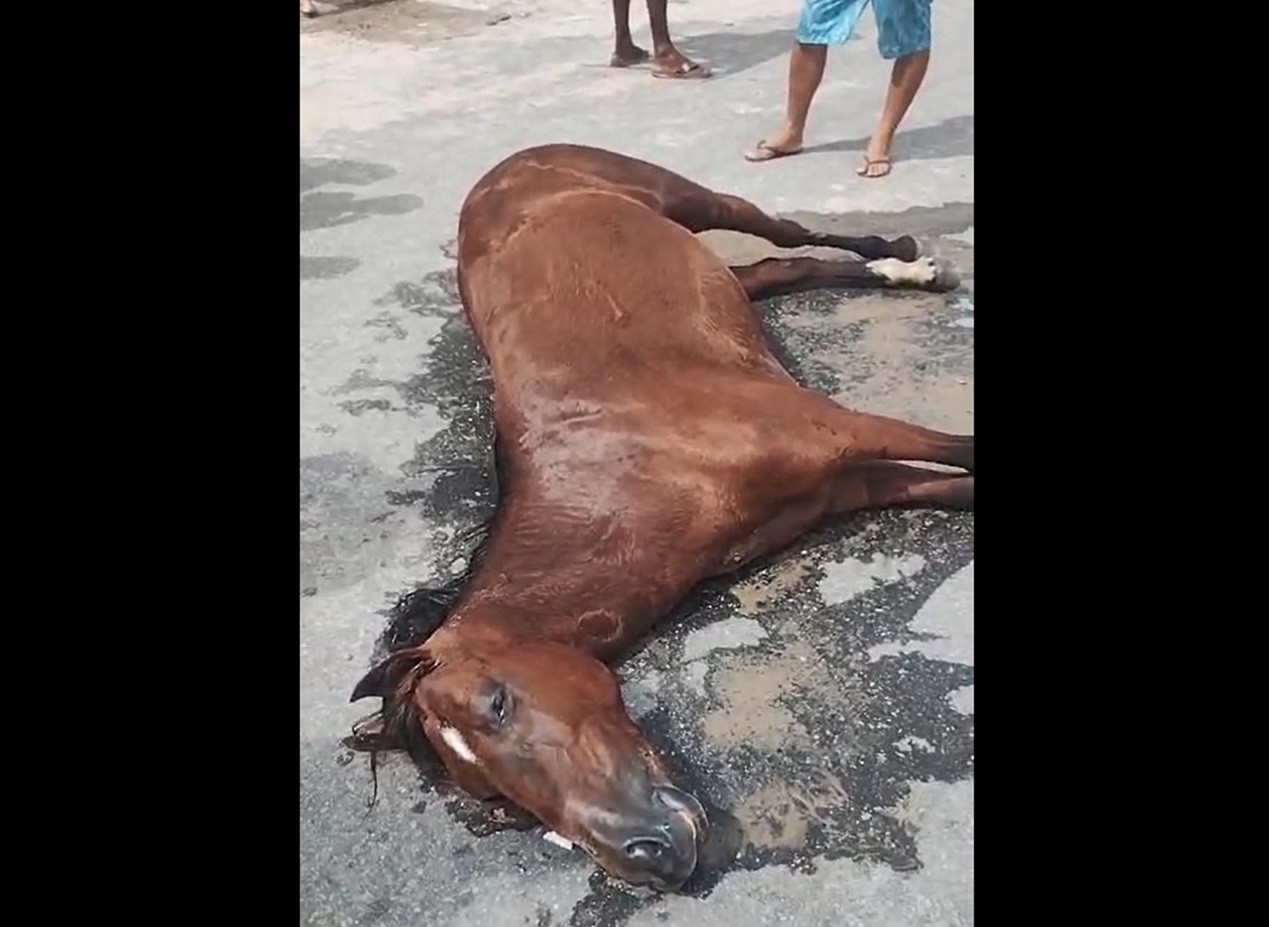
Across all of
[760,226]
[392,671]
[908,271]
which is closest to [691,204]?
[760,226]

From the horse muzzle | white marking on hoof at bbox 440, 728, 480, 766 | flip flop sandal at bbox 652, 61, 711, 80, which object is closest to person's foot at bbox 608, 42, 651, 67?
flip flop sandal at bbox 652, 61, 711, 80

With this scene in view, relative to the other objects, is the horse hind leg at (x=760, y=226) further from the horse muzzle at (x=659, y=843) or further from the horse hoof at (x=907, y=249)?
the horse muzzle at (x=659, y=843)

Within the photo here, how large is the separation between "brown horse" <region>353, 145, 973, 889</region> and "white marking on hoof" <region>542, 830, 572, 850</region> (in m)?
0.05

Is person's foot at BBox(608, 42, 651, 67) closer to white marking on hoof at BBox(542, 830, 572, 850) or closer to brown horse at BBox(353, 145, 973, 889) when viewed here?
brown horse at BBox(353, 145, 973, 889)

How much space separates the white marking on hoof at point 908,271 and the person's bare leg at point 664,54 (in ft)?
7.72

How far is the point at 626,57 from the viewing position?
6.14 metres

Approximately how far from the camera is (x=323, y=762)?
237 cm

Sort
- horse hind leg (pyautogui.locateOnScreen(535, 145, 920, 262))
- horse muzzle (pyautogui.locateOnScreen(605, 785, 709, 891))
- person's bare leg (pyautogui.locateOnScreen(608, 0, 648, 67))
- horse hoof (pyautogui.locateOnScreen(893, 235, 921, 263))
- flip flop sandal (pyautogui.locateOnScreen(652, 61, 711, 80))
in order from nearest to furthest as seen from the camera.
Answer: horse muzzle (pyautogui.locateOnScreen(605, 785, 709, 891)) < horse hind leg (pyautogui.locateOnScreen(535, 145, 920, 262)) < horse hoof (pyautogui.locateOnScreen(893, 235, 921, 263)) < flip flop sandal (pyautogui.locateOnScreen(652, 61, 711, 80)) < person's bare leg (pyautogui.locateOnScreen(608, 0, 648, 67))

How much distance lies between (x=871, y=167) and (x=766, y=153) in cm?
40

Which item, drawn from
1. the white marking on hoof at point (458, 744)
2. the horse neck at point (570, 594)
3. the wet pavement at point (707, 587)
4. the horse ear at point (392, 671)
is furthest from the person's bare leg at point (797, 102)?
the white marking on hoof at point (458, 744)

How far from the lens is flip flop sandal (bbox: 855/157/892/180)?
15.7 feet

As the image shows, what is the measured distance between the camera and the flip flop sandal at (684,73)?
5.94 meters

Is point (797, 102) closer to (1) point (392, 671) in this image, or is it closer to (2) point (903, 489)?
(2) point (903, 489)

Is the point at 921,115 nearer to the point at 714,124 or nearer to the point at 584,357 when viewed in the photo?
the point at 714,124
